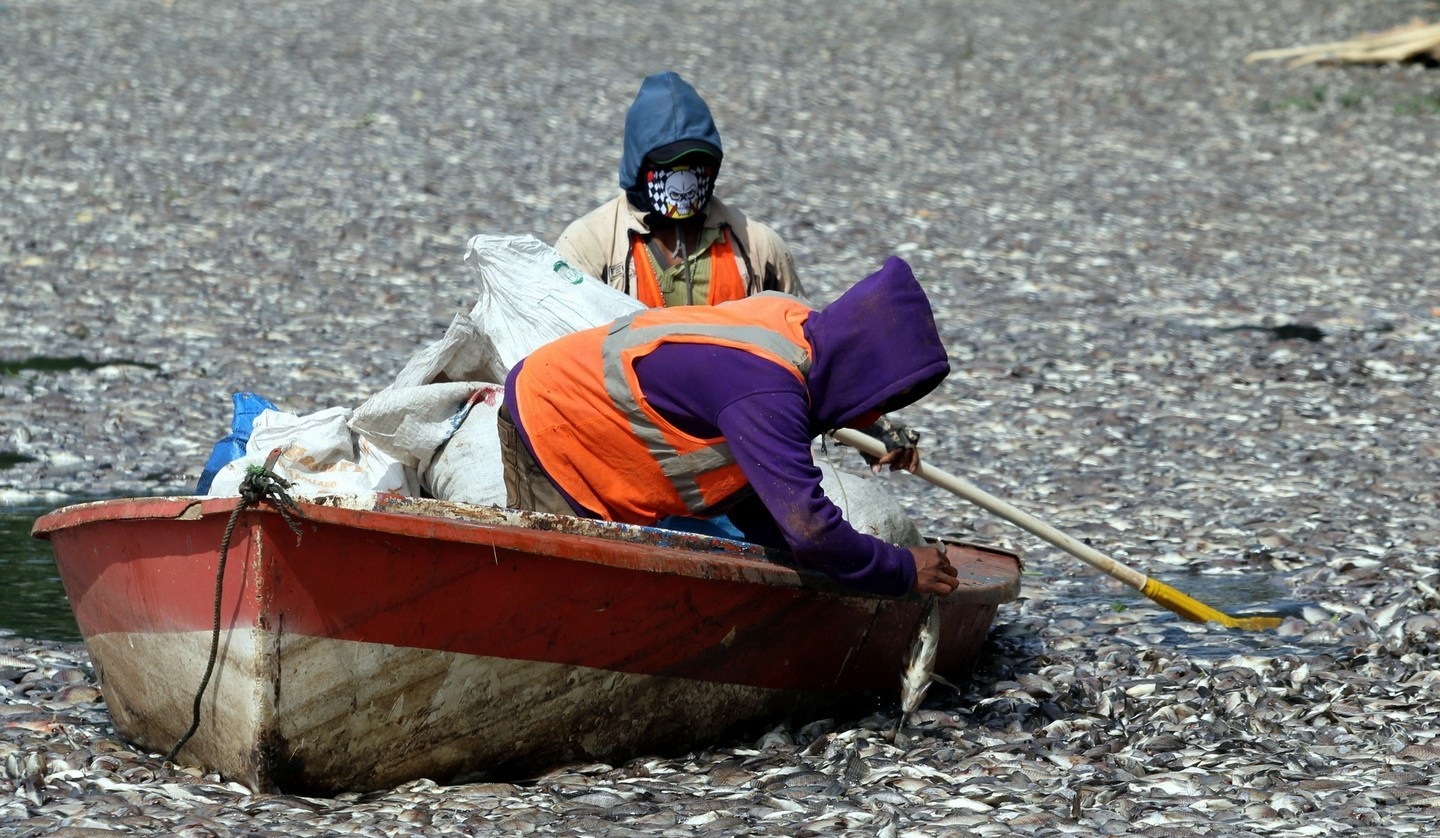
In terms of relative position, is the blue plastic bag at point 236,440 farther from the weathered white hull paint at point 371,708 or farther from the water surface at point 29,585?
the water surface at point 29,585

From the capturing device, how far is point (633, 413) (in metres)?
5.62

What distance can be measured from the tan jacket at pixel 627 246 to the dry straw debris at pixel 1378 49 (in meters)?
18.0

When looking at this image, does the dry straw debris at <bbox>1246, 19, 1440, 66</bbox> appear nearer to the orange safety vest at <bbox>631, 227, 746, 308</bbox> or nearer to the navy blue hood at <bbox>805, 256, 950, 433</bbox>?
the orange safety vest at <bbox>631, 227, 746, 308</bbox>

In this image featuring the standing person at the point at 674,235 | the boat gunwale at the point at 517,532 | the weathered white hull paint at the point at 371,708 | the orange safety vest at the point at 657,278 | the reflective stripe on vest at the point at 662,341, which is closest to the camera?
the boat gunwale at the point at 517,532

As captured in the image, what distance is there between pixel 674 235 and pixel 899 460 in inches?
58.2

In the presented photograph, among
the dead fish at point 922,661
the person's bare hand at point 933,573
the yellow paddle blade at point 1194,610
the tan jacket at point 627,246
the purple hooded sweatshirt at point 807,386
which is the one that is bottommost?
the yellow paddle blade at point 1194,610

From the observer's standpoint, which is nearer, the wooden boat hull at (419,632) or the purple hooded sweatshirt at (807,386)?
the wooden boat hull at (419,632)

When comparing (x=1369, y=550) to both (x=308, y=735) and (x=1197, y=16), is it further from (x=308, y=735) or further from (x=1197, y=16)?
(x=1197, y=16)

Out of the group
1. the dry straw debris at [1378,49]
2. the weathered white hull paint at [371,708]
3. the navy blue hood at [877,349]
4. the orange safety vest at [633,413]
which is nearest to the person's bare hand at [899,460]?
the orange safety vest at [633,413]

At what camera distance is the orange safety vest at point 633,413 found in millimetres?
5539

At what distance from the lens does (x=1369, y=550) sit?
8852 mm

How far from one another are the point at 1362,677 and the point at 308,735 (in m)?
4.03

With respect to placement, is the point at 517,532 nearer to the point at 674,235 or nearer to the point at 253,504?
the point at 253,504

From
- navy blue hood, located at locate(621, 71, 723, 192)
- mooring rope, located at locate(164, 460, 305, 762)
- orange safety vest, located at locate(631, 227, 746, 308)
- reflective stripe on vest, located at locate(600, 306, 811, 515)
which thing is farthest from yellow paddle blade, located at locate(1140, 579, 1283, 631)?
mooring rope, located at locate(164, 460, 305, 762)
